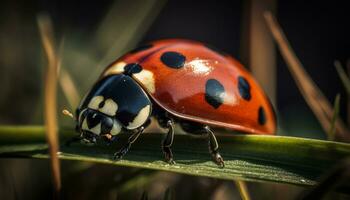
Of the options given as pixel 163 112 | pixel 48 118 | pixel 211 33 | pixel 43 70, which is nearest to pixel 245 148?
pixel 163 112

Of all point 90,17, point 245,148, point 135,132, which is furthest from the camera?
point 90,17

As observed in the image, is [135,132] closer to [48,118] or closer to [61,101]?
[48,118]

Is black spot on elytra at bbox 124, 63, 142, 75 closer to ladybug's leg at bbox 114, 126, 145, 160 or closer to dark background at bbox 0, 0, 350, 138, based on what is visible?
ladybug's leg at bbox 114, 126, 145, 160

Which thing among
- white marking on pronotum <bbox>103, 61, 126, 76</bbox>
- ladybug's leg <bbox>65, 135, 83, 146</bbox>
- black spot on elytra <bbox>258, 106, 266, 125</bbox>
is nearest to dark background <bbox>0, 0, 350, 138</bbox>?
black spot on elytra <bbox>258, 106, 266, 125</bbox>

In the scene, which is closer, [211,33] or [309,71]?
[309,71]

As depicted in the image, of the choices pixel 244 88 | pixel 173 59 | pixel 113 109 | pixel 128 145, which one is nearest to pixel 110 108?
pixel 113 109

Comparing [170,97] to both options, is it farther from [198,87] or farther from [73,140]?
[73,140]

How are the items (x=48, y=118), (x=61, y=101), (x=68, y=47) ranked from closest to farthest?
(x=48, y=118) → (x=61, y=101) → (x=68, y=47)
